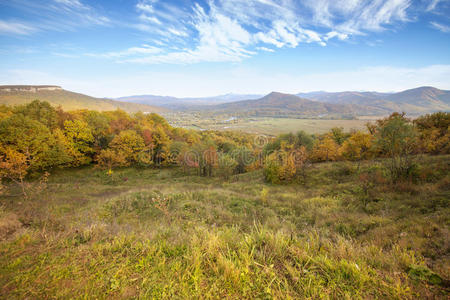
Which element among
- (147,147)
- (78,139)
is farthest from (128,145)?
(78,139)

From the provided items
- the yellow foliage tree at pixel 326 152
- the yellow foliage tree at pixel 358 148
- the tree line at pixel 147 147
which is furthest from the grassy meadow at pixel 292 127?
the yellow foliage tree at pixel 358 148

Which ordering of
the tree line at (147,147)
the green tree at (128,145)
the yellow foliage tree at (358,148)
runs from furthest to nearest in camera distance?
1. the green tree at (128,145)
2. the yellow foliage tree at (358,148)
3. the tree line at (147,147)

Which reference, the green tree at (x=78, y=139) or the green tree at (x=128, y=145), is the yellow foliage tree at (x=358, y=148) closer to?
Result: the green tree at (x=128, y=145)

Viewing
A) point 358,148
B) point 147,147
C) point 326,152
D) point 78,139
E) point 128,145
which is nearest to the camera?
point 358,148

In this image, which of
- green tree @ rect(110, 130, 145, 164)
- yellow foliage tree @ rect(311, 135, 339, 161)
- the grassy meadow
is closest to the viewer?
green tree @ rect(110, 130, 145, 164)

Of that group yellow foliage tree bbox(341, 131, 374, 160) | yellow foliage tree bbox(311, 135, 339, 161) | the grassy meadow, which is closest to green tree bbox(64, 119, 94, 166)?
yellow foliage tree bbox(311, 135, 339, 161)

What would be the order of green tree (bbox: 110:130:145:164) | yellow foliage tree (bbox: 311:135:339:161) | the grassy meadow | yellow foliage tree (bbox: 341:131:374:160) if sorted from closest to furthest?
yellow foliage tree (bbox: 341:131:374:160), green tree (bbox: 110:130:145:164), yellow foliage tree (bbox: 311:135:339:161), the grassy meadow

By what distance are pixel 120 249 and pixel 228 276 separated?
239 centimetres

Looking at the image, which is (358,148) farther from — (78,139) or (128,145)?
(78,139)

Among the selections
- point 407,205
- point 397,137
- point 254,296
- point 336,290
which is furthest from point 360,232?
point 397,137

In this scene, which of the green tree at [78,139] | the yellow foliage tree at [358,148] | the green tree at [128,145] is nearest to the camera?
the green tree at [78,139]

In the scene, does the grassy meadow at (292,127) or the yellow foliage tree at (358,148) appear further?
the grassy meadow at (292,127)

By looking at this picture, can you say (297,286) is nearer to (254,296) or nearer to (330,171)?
(254,296)

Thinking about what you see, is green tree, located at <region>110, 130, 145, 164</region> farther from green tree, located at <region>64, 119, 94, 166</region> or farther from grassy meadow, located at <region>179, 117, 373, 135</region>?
grassy meadow, located at <region>179, 117, 373, 135</region>
